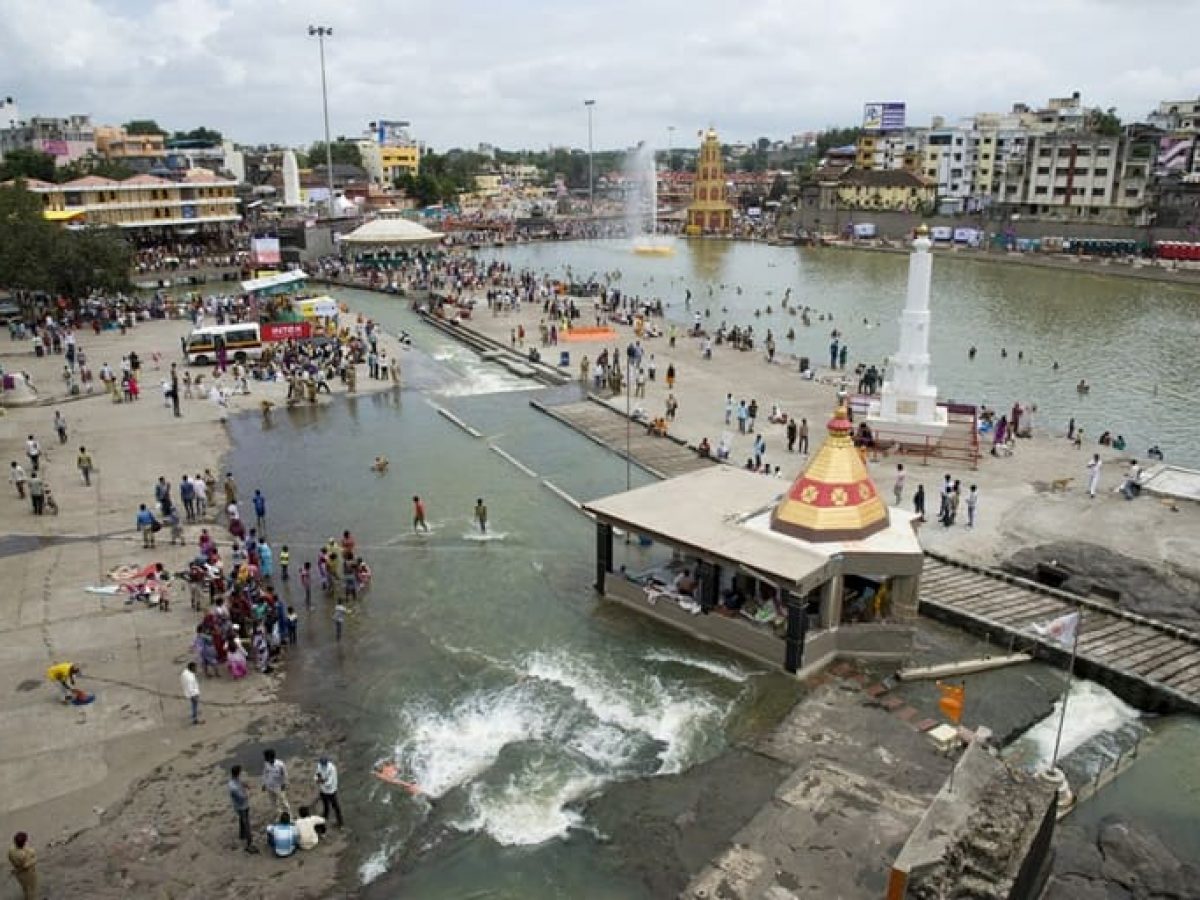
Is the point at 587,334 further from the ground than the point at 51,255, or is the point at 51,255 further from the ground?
the point at 51,255

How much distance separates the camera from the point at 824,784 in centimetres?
1229

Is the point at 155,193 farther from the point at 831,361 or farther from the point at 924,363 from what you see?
the point at 924,363

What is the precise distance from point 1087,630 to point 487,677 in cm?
1094

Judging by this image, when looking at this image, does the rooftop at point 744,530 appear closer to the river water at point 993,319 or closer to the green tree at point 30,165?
the river water at point 993,319

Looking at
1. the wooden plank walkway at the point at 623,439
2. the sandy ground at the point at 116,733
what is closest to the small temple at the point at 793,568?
the sandy ground at the point at 116,733

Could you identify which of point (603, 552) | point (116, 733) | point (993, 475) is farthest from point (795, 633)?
point (993, 475)

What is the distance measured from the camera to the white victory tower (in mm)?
27906

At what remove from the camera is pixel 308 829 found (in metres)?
11.4

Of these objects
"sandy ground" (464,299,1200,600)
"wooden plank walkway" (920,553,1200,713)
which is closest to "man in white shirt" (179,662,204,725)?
"wooden plank walkway" (920,553,1200,713)

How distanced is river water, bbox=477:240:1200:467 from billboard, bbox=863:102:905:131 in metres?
36.8

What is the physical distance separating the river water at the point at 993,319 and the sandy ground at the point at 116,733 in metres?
28.9

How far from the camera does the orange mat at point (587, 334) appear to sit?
4503 cm

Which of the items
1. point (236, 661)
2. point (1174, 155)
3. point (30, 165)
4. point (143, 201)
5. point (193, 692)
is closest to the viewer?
point (193, 692)

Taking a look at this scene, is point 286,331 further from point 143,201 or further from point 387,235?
point 143,201
